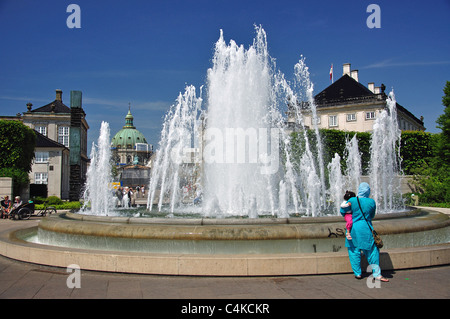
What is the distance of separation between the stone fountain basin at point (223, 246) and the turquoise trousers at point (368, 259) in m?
0.32

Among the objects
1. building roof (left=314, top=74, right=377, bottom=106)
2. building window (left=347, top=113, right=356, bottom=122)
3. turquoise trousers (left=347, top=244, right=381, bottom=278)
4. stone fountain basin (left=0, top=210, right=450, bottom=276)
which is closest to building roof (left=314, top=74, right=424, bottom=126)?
building roof (left=314, top=74, right=377, bottom=106)

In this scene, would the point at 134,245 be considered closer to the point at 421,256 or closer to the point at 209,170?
the point at 421,256

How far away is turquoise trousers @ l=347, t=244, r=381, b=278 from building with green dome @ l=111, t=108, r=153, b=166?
175428 mm

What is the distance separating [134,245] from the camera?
24.5 feet

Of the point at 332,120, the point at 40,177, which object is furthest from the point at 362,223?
the point at 332,120

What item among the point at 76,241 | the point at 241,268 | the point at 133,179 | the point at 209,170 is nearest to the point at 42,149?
the point at 133,179

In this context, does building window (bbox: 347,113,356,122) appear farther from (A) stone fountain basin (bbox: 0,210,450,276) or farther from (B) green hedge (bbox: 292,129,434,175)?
(A) stone fountain basin (bbox: 0,210,450,276)

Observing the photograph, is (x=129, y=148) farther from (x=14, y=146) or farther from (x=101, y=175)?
(x=101, y=175)

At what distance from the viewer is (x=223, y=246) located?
7.13m

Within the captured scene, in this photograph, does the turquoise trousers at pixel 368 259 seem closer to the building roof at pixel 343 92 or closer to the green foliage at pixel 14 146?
the green foliage at pixel 14 146

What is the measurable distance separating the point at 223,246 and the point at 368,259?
260 centimetres

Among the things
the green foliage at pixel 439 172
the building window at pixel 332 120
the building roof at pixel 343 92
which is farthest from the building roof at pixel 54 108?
the green foliage at pixel 439 172

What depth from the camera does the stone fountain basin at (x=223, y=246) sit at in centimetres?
637
